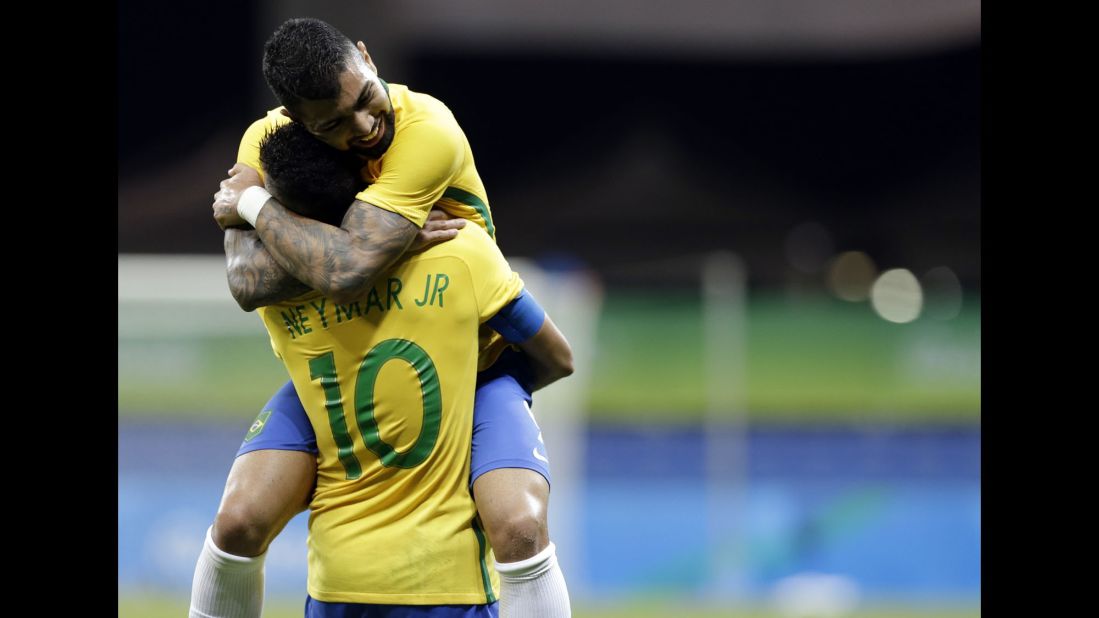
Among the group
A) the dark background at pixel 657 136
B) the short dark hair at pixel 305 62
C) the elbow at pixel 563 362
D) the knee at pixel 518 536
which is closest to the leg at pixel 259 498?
the knee at pixel 518 536

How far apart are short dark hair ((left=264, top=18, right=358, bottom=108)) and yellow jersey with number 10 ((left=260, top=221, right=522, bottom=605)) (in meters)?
0.43

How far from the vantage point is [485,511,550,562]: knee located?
2.82 meters

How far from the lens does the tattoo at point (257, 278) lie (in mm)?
2863

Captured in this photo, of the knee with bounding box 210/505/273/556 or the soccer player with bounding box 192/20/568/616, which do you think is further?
the knee with bounding box 210/505/273/556

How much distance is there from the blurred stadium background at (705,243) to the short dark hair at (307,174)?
19.1 ft

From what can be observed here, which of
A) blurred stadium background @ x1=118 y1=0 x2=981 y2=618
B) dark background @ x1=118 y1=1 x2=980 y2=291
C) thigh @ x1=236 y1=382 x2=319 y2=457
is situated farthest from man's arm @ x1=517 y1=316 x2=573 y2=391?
dark background @ x1=118 y1=1 x2=980 y2=291

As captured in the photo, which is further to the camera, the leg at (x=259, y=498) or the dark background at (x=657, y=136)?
the dark background at (x=657, y=136)

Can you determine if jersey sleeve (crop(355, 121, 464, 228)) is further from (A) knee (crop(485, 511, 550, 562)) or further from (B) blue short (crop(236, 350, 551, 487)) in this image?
(A) knee (crop(485, 511, 550, 562))

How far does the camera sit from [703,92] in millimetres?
12742

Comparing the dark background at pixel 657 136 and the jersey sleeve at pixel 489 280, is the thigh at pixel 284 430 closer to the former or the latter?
the jersey sleeve at pixel 489 280

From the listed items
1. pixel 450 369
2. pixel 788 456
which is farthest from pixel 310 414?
pixel 788 456

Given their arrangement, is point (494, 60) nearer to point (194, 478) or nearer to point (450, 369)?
point (194, 478)

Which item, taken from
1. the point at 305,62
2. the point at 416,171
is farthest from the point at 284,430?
the point at 305,62

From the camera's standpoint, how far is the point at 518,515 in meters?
2.84
